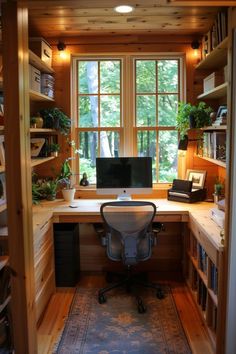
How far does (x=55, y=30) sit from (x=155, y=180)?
180 centimetres

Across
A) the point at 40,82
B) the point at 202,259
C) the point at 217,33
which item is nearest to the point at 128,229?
the point at 202,259

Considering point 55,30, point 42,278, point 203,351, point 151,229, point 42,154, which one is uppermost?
point 55,30

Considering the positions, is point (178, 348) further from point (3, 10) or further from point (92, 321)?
point (3, 10)

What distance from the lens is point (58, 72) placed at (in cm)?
386

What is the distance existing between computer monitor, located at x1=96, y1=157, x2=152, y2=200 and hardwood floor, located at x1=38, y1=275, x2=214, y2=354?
933 mm

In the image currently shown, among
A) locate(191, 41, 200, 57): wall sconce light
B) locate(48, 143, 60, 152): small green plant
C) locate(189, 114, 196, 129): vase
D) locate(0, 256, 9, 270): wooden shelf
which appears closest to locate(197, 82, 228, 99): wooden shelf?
locate(189, 114, 196, 129): vase

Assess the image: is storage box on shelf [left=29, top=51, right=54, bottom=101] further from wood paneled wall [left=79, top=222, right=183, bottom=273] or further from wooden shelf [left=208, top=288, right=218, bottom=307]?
wooden shelf [left=208, top=288, right=218, bottom=307]

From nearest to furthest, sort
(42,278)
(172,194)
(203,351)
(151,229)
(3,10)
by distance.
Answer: (3,10) → (203,351) → (42,278) → (151,229) → (172,194)

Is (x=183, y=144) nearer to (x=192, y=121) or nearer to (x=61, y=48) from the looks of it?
(x=192, y=121)

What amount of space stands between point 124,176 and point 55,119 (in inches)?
34.4

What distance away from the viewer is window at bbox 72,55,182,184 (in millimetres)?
3957

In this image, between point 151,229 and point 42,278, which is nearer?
point 42,278

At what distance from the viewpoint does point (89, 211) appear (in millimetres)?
3424

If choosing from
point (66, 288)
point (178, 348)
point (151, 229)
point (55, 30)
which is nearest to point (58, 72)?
point (55, 30)
